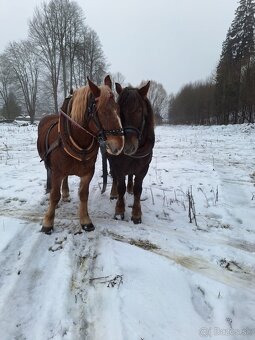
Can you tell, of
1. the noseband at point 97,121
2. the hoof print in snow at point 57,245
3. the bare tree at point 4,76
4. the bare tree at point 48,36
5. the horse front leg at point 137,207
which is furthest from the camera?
the bare tree at point 4,76

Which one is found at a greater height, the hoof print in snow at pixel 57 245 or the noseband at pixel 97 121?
the noseband at pixel 97 121

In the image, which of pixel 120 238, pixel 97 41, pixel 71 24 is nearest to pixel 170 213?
pixel 120 238

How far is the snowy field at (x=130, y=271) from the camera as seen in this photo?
2189 mm

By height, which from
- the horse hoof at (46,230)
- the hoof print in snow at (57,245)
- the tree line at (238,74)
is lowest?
the hoof print in snow at (57,245)

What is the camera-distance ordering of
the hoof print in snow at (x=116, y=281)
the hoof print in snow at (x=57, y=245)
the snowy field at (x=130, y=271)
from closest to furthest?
the snowy field at (x=130, y=271)
the hoof print in snow at (x=116, y=281)
the hoof print in snow at (x=57, y=245)

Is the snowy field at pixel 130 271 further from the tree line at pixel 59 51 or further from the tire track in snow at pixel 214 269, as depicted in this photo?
the tree line at pixel 59 51

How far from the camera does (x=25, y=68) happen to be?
3438cm

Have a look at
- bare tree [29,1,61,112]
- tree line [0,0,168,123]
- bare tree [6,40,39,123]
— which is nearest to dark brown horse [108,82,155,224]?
tree line [0,0,168,123]

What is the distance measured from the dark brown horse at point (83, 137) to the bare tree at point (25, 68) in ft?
101

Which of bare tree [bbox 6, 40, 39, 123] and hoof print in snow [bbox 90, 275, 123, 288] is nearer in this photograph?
hoof print in snow [bbox 90, 275, 123, 288]

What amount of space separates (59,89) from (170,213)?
29.1 m

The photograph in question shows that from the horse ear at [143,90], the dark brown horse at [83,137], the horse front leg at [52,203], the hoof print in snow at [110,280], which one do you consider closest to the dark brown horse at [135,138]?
the horse ear at [143,90]

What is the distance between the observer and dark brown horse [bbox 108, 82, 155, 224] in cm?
336

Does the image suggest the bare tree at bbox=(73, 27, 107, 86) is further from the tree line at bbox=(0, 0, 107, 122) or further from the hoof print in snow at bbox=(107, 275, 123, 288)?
the hoof print in snow at bbox=(107, 275, 123, 288)
